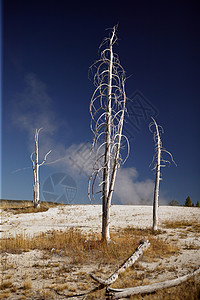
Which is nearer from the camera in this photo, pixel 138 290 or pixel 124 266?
pixel 138 290

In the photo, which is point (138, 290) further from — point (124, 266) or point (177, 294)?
point (124, 266)

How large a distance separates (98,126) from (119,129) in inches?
41.1

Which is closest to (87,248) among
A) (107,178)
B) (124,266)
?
(124,266)

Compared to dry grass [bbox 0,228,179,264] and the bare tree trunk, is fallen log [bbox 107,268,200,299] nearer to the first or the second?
dry grass [bbox 0,228,179,264]

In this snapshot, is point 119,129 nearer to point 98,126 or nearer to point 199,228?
point 98,126

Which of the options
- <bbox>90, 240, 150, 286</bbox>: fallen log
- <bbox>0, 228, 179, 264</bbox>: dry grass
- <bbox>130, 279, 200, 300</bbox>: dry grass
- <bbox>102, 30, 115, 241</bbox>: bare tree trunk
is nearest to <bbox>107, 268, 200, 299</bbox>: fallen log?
<bbox>130, 279, 200, 300</bbox>: dry grass

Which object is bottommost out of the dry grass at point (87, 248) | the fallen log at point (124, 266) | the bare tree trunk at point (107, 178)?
the dry grass at point (87, 248)

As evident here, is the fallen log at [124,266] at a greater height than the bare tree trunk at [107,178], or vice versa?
the bare tree trunk at [107,178]

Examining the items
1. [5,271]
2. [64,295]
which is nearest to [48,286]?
[64,295]

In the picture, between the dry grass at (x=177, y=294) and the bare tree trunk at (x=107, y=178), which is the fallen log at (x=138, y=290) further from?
the bare tree trunk at (x=107, y=178)

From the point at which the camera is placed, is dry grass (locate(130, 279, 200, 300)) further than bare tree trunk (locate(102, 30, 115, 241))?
No

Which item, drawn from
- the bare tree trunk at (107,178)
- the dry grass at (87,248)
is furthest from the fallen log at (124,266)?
the bare tree trunk at (107,178)

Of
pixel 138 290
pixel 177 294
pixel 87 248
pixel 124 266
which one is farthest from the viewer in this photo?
pixel 87 248

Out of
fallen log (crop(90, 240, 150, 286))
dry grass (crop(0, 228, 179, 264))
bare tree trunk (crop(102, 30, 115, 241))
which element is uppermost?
bare tree trunk (crop(102, 30, 115, 241))
